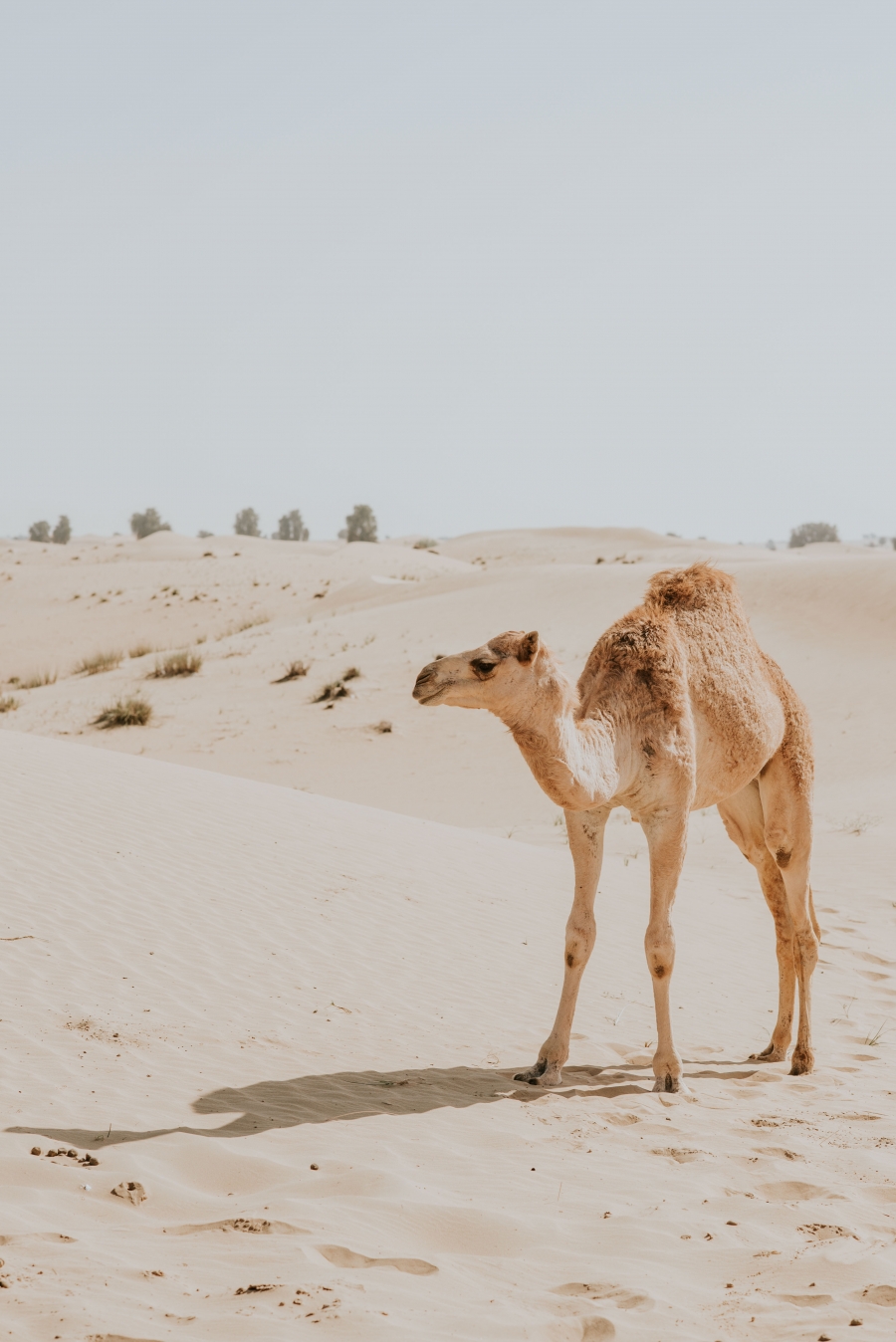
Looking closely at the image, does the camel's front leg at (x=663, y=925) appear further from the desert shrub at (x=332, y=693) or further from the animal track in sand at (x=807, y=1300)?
the desert shrub at (x=332, y=693)

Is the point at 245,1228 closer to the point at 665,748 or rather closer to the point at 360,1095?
the point at 360,1095

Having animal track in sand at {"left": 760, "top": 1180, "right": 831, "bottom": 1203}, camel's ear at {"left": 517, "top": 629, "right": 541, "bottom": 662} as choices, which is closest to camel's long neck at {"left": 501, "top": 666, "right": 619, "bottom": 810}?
camel's ear at {"left": 517, "top": 629, "right": 541, "bottom": 662}

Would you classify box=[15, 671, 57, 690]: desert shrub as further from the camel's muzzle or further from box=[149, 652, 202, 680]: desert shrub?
the camel's muzzle

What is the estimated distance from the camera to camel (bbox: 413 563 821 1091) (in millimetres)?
5367

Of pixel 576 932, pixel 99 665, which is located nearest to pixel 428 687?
pixel 576 932

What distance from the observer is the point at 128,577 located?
45.8 meters

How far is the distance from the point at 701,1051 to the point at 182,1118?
132 inches

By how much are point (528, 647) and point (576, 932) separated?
1.85 metres

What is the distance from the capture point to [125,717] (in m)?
22.6

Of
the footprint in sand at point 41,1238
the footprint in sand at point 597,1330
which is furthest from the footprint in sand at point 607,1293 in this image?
the footprint in sand at point 41,1238

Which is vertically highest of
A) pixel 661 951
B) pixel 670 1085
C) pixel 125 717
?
pixel 661 951

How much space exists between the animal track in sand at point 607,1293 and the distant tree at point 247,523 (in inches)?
3516

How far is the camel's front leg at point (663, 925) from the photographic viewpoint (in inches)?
245

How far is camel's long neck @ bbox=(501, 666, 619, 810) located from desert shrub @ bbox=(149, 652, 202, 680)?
22035 mm
